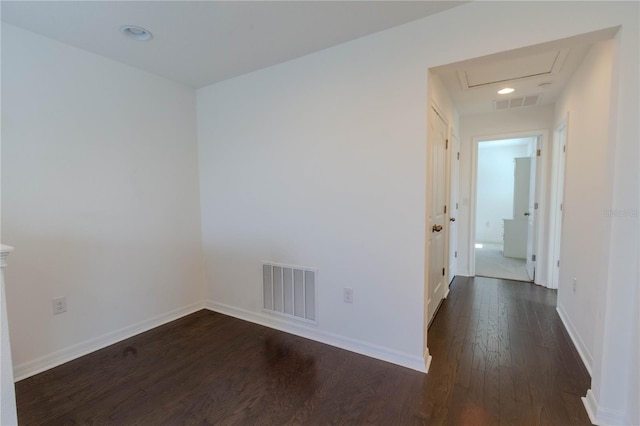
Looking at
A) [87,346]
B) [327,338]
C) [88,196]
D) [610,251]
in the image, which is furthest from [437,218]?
[87,346]

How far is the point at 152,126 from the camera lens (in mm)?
2764

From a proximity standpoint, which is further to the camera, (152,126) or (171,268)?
(171,268)

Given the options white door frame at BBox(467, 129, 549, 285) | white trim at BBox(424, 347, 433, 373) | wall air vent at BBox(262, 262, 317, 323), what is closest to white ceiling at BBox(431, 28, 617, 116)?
white door frame at BBox(467, 129, 549, 285)

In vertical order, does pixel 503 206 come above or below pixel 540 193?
below

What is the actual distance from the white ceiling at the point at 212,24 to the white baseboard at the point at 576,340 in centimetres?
258

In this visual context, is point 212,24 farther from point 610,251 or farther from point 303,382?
point 610,251

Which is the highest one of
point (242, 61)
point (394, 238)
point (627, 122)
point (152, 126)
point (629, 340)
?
point (242, 61)

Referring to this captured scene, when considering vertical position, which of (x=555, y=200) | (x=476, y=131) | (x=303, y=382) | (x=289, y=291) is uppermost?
(x=476, y=131)

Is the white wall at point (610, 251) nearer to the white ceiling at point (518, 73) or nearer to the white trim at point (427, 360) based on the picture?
the white ceiling at point (518, 73)

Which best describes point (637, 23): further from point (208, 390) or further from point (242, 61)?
point (208, 390)

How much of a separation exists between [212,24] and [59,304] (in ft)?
7.73

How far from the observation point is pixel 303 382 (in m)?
1.96

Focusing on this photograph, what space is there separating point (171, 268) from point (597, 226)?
11.8 ft

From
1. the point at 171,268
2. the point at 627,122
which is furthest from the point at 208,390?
the point at 627,122
